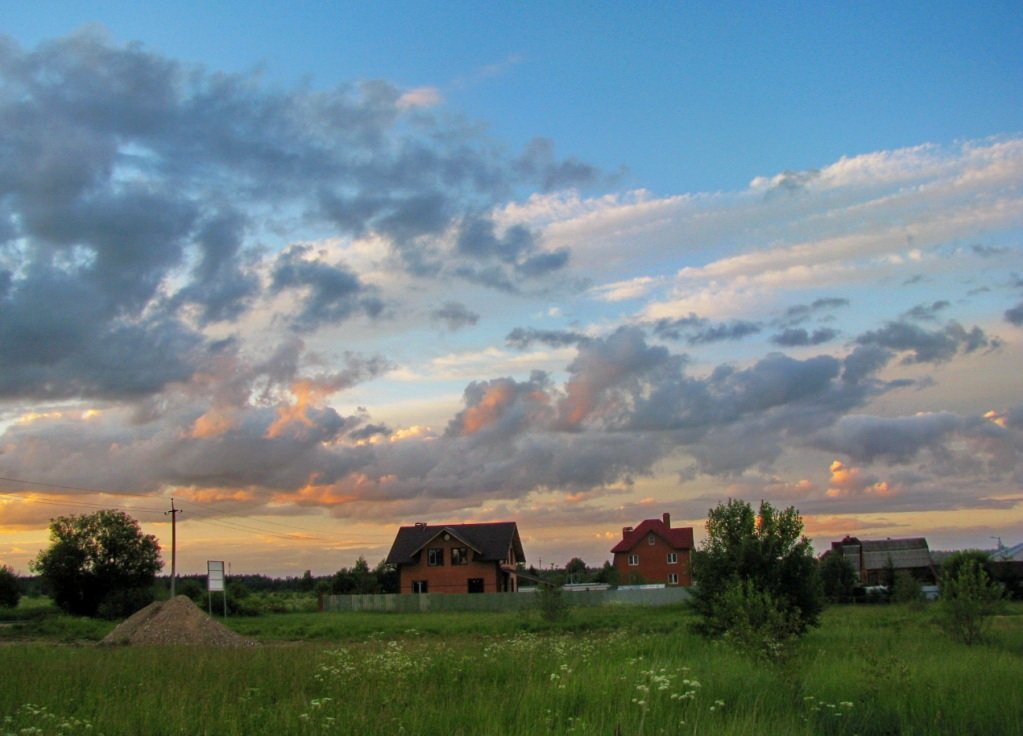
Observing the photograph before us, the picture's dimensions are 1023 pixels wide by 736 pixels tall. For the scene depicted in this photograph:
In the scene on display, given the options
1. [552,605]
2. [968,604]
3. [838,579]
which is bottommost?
[838,579]

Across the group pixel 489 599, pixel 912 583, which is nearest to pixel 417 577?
pixel 489 599

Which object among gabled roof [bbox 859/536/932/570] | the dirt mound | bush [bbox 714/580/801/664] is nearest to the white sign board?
the dirt mound

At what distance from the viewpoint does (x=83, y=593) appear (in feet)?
204

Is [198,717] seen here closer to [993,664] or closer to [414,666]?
[414,666]

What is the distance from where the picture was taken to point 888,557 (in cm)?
8569

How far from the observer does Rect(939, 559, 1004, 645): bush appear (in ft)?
76.0

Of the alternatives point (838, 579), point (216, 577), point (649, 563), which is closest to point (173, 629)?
point (216, 577)

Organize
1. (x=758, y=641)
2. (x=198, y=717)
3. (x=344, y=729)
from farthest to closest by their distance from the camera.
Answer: (x=758, y=641) < (x=198, y=717) < (x=344, y=729)

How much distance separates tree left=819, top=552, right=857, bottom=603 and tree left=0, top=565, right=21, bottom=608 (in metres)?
58.1

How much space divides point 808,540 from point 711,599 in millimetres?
3606

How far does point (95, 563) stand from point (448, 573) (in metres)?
26.2

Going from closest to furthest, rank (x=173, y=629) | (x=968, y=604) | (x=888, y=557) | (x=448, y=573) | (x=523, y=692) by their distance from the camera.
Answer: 1. (x=523, y=692)
2. (x=968, y=604)
3. (x=173, y=629)
4. (x=448, y=573)
5. (x=888, y=557)

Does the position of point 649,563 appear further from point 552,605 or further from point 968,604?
point 968,604

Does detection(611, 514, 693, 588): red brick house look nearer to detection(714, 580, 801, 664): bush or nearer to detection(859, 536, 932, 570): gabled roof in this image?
detection(859, 536, 932, 570): gabled roof
